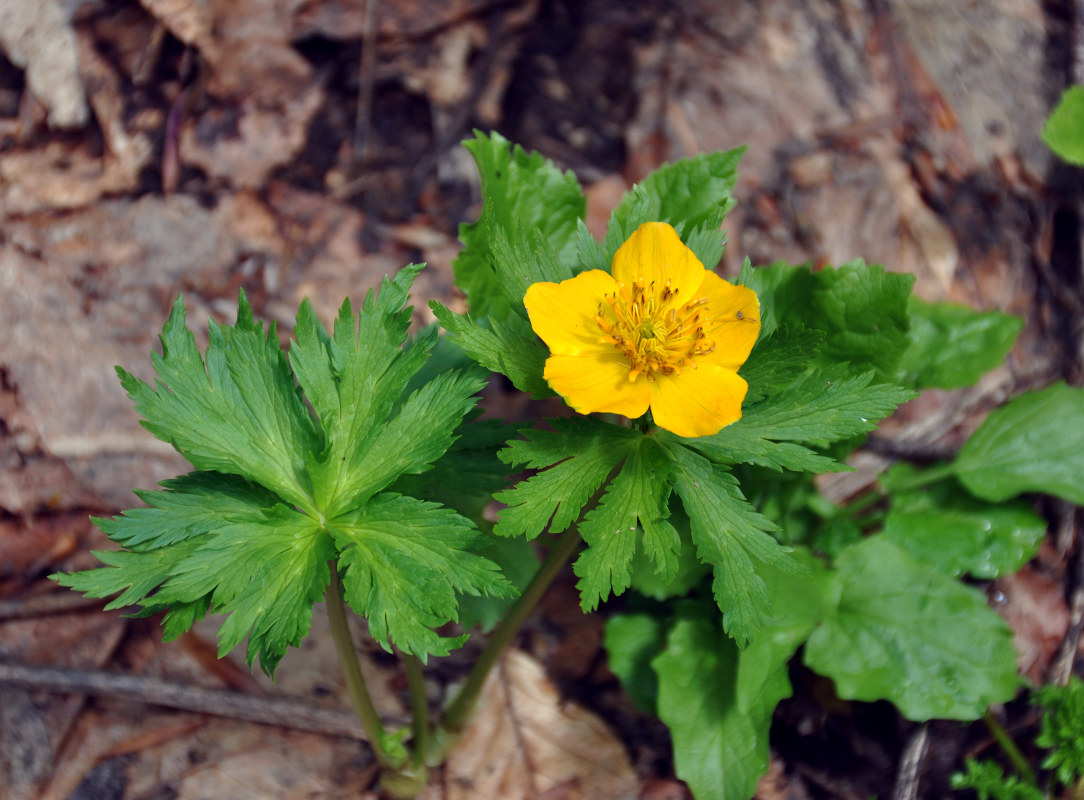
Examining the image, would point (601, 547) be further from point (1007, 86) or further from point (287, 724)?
point (1007, 86)

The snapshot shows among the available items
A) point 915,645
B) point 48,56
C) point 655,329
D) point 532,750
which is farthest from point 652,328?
point 48,56

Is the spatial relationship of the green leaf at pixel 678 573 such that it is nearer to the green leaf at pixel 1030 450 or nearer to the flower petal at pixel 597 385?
the flower petal at pixel 597 385

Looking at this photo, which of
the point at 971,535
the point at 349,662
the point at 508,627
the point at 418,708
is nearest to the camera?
the point at 349,662

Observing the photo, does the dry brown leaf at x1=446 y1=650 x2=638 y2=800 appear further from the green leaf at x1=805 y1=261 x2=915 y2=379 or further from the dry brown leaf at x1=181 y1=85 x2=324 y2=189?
the dry brown leaf at x1=181 y1=85 x2=324 y2=189

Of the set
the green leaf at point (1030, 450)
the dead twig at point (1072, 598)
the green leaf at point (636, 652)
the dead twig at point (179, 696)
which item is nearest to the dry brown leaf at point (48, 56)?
the dead twig at point (179, 696)

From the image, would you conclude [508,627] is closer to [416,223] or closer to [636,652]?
[636,652]

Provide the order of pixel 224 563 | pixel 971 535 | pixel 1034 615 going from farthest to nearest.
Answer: pixel 1034 615 → pixel 971 535 → pixel 224 563

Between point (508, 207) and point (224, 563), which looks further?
point (508, 207)
